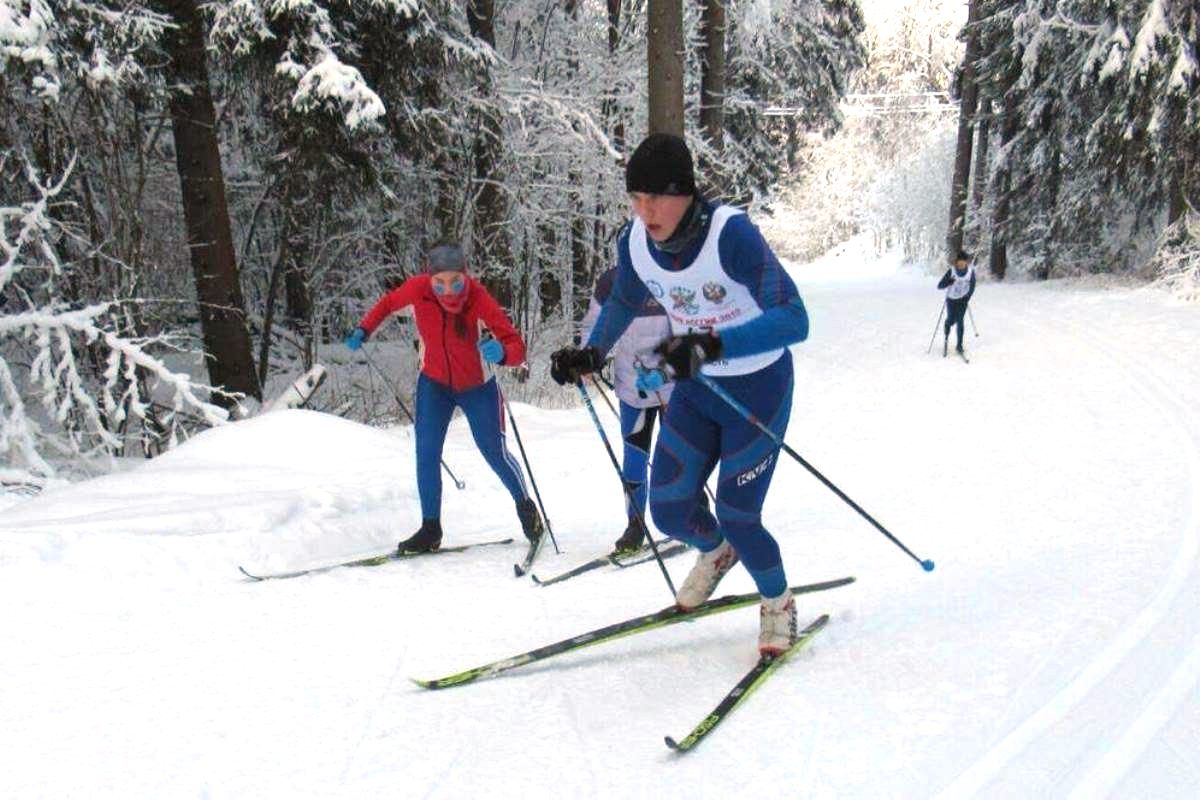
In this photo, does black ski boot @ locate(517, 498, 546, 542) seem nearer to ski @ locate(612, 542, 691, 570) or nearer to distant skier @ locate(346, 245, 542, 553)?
distant skier @ locate(346, 245, 542, 553)

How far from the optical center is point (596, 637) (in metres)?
3.45

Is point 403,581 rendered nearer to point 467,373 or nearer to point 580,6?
point 467,373

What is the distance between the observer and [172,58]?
330 inches

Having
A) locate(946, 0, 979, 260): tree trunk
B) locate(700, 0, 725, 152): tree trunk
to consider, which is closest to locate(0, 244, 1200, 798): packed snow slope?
locate(700, 0, 725, 152): tree trunk

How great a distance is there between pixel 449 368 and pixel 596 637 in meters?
2.13

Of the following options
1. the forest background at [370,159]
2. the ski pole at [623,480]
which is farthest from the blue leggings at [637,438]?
the forest background at [370,159]

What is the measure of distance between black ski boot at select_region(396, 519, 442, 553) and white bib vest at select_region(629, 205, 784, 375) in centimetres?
235

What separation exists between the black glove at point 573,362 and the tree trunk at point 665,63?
5673 millimetres

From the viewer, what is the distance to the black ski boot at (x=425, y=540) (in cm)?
496

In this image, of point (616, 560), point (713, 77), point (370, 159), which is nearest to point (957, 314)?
point (713, 77)

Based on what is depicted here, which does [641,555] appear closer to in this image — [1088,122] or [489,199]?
[489,199]

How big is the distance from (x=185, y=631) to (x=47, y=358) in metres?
4.43

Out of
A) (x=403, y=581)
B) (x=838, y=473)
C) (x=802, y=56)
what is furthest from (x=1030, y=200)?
(x=403, y=581)

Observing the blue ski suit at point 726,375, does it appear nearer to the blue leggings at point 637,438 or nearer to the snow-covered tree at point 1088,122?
the blue leggings at point 637,438
